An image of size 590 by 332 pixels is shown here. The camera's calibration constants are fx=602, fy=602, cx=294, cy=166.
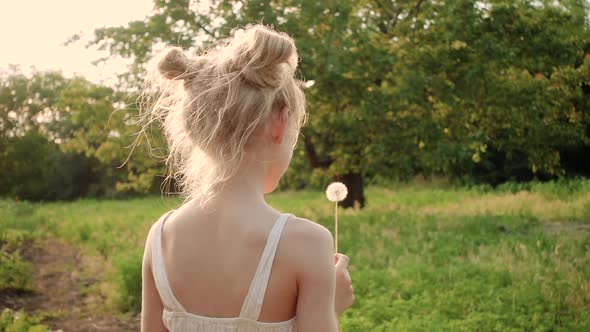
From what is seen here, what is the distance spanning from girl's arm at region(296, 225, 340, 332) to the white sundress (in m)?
0.06

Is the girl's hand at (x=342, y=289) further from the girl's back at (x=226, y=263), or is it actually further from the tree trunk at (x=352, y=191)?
the tree trunk at (x=352, y=191)

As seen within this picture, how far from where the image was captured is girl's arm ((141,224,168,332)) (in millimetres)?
1504

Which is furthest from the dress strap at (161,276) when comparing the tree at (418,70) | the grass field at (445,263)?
the tree at (418,70)

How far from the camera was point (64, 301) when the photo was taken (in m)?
6.65

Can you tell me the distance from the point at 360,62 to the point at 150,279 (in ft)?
32.7

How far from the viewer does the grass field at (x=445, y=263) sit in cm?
498

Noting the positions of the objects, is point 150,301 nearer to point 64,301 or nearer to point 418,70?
point 64,301

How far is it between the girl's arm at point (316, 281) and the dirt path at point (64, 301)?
4.59m

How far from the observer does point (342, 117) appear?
35.0ft

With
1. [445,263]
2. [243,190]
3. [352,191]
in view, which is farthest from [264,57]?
[352,191]

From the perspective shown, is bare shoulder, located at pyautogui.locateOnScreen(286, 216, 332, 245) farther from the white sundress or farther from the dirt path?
the dirt path

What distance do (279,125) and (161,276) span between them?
0.46 metres

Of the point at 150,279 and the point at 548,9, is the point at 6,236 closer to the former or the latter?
the point at 150,279

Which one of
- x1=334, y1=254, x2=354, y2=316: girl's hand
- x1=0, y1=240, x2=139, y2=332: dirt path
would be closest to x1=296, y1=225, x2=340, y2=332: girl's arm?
x1=334, y1=254, x2=354, y2=316: girl's hand
